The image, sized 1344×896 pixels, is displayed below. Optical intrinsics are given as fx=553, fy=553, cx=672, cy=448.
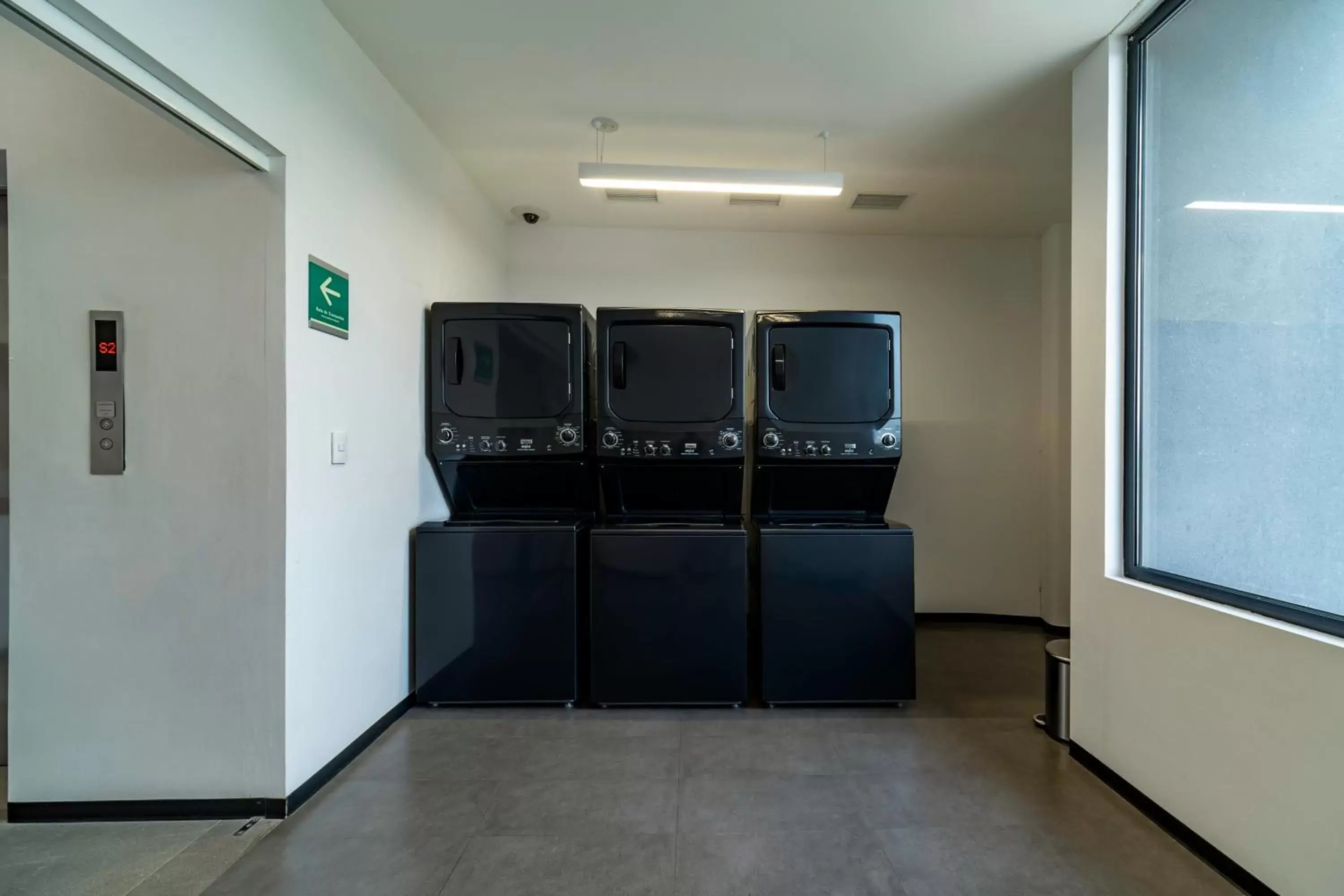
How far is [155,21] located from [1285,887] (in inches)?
152

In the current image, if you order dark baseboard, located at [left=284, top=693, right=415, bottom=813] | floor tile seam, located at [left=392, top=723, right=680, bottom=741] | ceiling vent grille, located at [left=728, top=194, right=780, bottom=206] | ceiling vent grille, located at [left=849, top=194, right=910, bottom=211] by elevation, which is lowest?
floor tile seam, located at [left=392, top=723, right=680, bottom=741]

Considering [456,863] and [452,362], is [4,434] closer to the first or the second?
[452,362]

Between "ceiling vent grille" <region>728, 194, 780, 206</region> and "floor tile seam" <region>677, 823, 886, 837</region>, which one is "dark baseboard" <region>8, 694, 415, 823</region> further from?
"ceiling vent grille" <region>728, 194, 780, 206</region>

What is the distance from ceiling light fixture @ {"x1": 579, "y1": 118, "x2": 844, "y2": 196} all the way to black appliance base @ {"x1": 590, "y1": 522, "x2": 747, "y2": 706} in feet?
5.80

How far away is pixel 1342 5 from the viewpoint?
5.04 ft

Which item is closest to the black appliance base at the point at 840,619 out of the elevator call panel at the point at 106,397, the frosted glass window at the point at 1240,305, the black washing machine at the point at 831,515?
the black washing machine at the point at 831,515

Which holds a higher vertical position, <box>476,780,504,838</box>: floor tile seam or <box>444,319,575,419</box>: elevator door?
<box>444,319,575,419</box>: elevator door

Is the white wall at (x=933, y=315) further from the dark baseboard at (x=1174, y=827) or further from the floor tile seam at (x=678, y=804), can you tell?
the floor tile seam at (x=678, y=804)

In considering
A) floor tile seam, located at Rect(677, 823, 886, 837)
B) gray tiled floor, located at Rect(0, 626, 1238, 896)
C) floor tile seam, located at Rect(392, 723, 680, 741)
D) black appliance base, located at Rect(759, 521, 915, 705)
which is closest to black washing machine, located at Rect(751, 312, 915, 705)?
black appliance base, located at Rect(759, 521, 915, 705)

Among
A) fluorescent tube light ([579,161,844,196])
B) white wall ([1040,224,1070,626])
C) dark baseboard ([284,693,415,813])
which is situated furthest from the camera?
white wall ([1040,224,1070,626])

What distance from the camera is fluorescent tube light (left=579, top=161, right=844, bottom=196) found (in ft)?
8.96

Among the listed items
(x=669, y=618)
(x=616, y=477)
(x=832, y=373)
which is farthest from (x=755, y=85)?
(x=669, y=618)

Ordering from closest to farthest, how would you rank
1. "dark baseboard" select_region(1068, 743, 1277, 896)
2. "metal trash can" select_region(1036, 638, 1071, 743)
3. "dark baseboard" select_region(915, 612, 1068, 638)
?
"dark baseboard" select_region(1068, 743, 1277, 896) < "metal trash can" select_region(1036, 638, 1071, 743) < "dark baseboard" select_region(915, 612, 1068, 638)

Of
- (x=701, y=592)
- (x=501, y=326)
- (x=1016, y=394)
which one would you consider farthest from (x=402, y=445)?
(x=1016, y=394)
